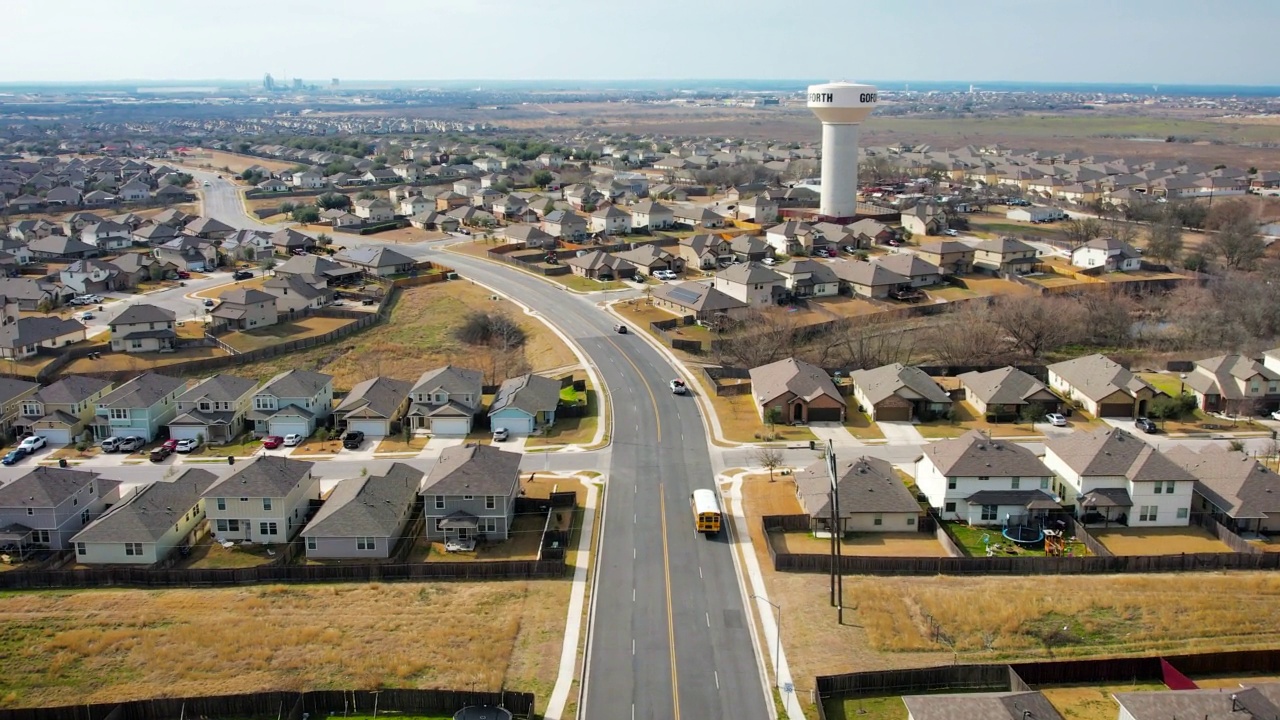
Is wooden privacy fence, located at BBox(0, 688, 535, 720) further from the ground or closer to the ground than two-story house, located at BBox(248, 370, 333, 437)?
closer to the ground

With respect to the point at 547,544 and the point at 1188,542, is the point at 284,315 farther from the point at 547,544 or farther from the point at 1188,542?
the point at 1188,542

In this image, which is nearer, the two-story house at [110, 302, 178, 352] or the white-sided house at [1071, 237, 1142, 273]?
the two-story house at [110, 302, 178, 352]

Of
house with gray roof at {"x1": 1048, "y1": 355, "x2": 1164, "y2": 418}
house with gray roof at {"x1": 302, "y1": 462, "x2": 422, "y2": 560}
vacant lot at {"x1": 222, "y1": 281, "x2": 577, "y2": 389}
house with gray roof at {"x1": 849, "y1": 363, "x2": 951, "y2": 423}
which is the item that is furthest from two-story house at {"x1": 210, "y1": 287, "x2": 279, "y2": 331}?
house with gray roof at {"x1": 1048, "y1": 355, "x2": 1164, "y2": 418}

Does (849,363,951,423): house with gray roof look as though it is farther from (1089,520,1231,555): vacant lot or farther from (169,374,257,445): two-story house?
(169,374,257,445): two-story house

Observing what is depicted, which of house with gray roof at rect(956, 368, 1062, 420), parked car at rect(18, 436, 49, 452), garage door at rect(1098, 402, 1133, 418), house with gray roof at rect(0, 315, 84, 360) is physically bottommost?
parked car at rect(18, 436, 49, 452)

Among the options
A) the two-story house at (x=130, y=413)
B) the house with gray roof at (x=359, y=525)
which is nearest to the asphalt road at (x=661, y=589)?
the house with gray roof at (x=359, y=525)

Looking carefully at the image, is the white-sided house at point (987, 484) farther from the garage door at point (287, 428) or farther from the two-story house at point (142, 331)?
the two-story house at point (142, 331)

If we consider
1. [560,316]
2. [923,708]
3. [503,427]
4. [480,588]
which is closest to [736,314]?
[560,316]
